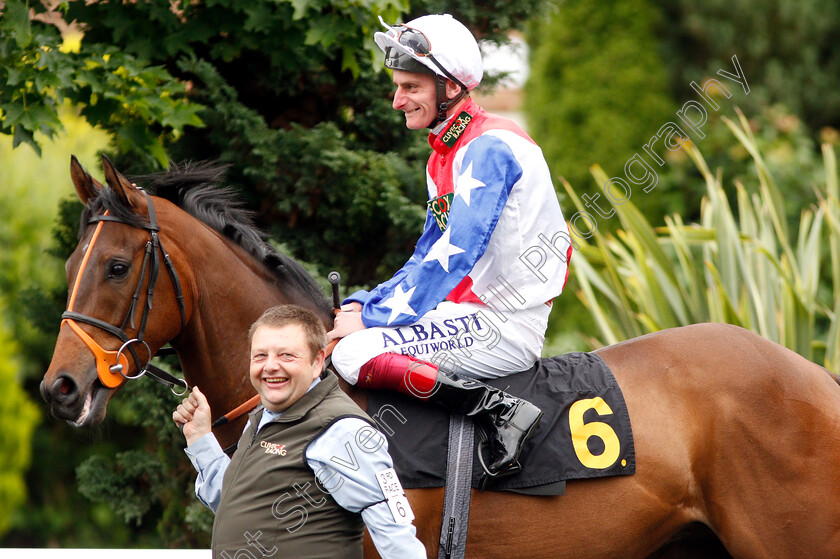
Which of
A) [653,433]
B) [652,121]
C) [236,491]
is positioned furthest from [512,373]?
[652,121]

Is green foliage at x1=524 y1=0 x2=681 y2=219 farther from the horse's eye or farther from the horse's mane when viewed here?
the horse's eye

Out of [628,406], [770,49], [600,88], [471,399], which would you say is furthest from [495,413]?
[770,49]

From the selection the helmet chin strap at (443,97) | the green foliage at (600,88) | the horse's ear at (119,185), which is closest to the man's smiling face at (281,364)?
the horse's ear at (119,185)

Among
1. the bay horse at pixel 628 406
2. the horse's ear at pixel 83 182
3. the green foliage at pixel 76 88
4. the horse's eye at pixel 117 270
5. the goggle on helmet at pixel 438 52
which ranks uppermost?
the green foliage at pixel 76 88

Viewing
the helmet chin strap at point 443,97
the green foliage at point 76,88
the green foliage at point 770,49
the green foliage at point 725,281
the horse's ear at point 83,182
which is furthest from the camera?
the green foliage at point 770,49

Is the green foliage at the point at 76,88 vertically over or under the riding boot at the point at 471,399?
over

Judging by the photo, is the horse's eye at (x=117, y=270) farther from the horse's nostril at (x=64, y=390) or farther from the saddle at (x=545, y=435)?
the saddle at (x=545, y=435)

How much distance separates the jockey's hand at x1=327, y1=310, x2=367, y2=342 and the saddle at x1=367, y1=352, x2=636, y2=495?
0.70 ft

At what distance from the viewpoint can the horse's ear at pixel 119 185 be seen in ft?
8.48

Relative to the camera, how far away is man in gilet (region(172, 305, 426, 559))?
207cm

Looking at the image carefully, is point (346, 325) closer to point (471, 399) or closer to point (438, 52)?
point (471, 399)

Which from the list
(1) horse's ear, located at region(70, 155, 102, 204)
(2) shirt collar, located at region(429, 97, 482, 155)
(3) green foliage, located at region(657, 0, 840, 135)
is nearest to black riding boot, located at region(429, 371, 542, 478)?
(2) shirt collar, located at region(429, 97, 482, 155)

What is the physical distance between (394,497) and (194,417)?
673 mm

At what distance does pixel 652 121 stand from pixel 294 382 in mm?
7341
